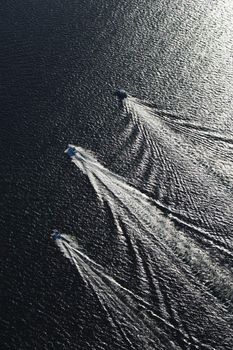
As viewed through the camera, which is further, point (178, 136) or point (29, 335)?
point (178, 136)

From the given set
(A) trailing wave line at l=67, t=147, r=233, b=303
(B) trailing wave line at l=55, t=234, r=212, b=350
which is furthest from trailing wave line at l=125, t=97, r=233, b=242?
(B) trailing wave line at l=55, t=234, r=212, b=350

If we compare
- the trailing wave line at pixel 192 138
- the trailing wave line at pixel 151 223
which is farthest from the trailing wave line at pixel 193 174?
the trailing wave line at pixel 151 223

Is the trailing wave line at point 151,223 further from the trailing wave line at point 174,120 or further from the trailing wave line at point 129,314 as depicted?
the trailing wave line at point 174,120

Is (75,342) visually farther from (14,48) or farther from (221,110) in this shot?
(14,48)

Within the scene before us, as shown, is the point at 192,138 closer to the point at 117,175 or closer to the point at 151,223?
the point at 117,175

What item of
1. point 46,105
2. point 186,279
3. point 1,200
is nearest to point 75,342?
point 186,279

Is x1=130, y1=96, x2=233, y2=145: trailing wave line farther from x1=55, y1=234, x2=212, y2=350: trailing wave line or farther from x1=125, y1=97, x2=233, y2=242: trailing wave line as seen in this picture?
x1=55, y1=234, x2=212, y2=350: trailing wave line
